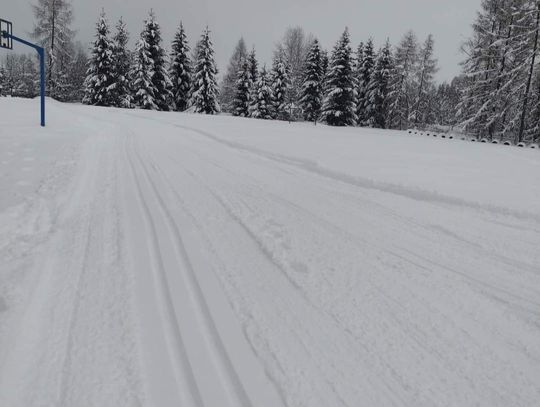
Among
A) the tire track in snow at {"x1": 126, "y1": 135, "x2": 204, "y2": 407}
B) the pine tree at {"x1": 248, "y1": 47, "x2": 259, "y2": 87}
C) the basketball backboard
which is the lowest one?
the tire track in snow at {"x1": 126, "y1": 135, "x2": 204, "y2": 407}

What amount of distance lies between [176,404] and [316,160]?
7.96 metres

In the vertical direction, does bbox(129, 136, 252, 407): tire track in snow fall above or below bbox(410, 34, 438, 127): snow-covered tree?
below

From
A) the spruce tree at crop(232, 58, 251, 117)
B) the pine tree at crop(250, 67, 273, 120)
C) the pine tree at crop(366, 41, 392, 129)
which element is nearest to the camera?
the pine tree at crop(250, 67, 273, 120)

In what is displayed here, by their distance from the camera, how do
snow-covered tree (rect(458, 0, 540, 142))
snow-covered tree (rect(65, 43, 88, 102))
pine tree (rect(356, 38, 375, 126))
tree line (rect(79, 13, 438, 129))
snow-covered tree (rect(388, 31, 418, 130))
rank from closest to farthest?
snow-covered tree (rect(458, 0, 540, 142)) < tree line (rect(79, 13, 438, 129)) < snow-covered tree (rect(388, 31, 418, 130)) < pine tree (rect(356, 38, 375, 126)) < snow-covered tree (rect(65, 43, 88, 102))

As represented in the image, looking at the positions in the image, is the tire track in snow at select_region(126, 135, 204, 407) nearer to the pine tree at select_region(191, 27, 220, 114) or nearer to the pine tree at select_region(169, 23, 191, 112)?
the pine tree at select_region(191, 27, 220, 114)

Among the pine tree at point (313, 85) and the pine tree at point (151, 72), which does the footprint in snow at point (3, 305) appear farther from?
the pine tree at point (313, 85)

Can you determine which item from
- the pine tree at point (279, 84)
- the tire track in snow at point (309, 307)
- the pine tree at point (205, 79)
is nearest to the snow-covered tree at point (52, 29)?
the pine tree at point (205, 79)

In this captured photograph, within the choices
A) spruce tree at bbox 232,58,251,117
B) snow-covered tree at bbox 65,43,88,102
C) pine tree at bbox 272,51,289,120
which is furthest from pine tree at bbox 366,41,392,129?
snow-covered tree at bbox 65,43,88,102

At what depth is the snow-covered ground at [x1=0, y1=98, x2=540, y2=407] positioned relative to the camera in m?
2.25

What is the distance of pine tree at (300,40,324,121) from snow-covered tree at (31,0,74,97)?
26.7m

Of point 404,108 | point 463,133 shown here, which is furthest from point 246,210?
point 404,108

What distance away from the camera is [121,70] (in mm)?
40156

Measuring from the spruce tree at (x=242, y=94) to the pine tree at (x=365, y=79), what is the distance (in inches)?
507

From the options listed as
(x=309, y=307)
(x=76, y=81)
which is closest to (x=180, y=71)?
(x=76, y=81)
